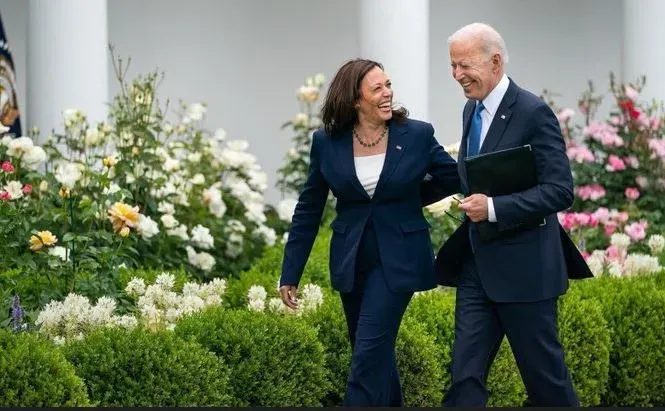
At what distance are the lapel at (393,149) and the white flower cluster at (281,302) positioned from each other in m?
1.30

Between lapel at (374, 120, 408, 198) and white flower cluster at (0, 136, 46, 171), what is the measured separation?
2.67 meters

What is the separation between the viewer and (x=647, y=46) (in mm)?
11375

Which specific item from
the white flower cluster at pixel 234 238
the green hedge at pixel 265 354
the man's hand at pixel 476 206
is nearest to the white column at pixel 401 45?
the white flower cluster at pixel 234 238

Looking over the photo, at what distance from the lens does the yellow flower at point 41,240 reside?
22.9ft

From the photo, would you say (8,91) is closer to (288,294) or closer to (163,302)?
(163,302)

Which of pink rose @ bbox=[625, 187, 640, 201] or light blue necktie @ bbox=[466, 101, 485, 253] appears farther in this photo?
pink rose @ bbox=[625, 187, 640, 201]

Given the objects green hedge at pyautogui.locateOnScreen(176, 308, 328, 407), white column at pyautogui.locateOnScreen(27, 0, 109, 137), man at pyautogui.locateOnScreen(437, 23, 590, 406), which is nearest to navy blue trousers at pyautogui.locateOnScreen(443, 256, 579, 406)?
man at pyautogui.locateOnScreen(437, 23, 590, 406)

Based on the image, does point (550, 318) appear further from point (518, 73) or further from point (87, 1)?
point (518, 73)

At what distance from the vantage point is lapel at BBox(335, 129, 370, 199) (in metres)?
5.72

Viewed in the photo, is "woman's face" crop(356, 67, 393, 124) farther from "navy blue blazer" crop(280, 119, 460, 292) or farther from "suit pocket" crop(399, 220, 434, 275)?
"suit pocket" crop(399, 220, 434, 275)

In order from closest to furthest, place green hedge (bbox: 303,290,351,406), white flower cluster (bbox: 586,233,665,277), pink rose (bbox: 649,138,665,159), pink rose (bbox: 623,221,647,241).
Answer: green hedge (bbox: 303,290,351,406), white flower cluster (bbox: 586,233,665,277), pink rose (bbox: 623,221,647,241), pink rose (bbox: 649,138,665,159)

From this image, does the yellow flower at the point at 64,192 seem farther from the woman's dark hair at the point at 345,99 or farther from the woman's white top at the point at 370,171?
the woman's white top at the point at 370,171

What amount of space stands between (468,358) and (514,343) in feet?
0.57

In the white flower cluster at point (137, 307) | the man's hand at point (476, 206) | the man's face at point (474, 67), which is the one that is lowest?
the white flower cluster at point (137, 307)
